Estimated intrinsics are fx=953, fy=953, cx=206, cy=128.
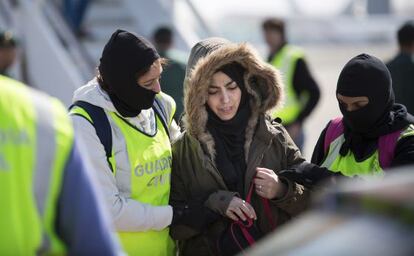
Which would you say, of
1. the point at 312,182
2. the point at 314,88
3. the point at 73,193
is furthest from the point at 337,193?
the point at 314,88

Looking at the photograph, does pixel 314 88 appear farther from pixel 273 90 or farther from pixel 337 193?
pixel 337 193

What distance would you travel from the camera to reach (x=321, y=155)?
4.62m

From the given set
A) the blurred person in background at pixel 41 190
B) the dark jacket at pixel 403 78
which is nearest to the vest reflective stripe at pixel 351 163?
the blurred person in background at pixel 41 190

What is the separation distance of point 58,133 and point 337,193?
0.75m

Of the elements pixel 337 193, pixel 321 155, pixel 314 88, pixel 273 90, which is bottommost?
pixel 314 88

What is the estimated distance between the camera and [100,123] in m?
3.97

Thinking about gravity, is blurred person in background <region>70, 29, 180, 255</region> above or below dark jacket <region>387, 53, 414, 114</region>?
above

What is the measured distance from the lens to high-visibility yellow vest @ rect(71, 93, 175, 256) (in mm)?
4012

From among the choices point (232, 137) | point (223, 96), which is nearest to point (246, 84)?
point (223, 96)

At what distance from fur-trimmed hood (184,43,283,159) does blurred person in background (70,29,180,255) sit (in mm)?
169

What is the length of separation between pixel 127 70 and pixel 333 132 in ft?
3.51

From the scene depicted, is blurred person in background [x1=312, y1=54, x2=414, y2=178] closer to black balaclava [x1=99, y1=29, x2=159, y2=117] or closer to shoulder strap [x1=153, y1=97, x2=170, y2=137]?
shoulder strap [x1=153, y1=97, x2=170, y2=137]

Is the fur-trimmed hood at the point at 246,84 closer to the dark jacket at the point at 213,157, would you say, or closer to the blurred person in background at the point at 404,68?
the dark jacket at the point at 213,157

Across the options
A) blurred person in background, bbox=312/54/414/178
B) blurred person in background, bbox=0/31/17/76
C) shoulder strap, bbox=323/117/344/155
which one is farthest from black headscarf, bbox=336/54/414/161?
blurred person in background, bbox=0/31/17/76
